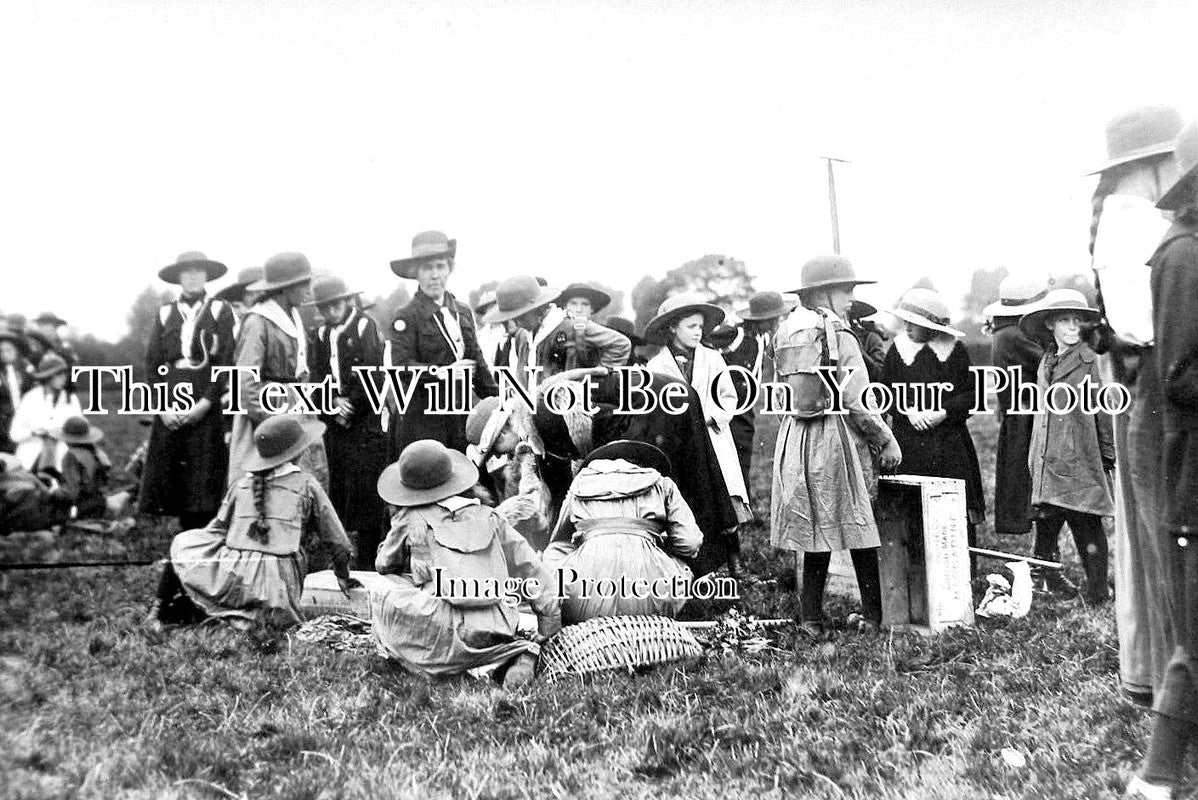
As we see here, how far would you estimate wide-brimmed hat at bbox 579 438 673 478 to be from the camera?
4426 millimetres

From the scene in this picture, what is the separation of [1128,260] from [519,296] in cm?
272

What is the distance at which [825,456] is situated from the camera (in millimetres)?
4398

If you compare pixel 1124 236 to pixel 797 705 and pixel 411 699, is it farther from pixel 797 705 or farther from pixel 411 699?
pixel 411 699

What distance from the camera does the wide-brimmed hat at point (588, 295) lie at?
509 centimetres

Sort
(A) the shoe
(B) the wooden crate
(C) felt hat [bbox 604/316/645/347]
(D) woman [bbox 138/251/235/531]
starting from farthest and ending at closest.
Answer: (C) felt hat [bbox 604/316/645/347] < (D) woman [bbox 138/251/235/531] < (B) the wooden crate < (A) the shoe

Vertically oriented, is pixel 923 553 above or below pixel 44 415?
below

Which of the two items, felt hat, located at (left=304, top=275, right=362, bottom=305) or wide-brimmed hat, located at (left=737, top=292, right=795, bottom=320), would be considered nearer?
felt hat, located at (left=304, top=275, right=362, bottom=305)

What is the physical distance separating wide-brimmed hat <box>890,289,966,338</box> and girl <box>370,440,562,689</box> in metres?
2.19

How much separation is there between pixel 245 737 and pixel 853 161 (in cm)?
331

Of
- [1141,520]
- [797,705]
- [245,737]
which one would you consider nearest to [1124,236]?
[1141,520]

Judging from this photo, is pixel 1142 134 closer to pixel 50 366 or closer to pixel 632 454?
pixel 632 454

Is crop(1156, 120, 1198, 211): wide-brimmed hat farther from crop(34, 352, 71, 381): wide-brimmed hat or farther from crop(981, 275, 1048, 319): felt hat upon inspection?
crop(34, 352, 71, 381): wide-brimmed hat

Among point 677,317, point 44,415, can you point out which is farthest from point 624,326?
point 44,415

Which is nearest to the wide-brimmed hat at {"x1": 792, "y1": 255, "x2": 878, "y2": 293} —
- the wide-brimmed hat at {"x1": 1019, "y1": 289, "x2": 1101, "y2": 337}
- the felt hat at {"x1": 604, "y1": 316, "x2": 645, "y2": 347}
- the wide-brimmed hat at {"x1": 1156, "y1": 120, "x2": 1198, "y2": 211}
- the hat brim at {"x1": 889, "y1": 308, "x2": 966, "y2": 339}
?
the hat brim at {"x1": 889, "y1": 308, "x2": 966, "y2": 339}
